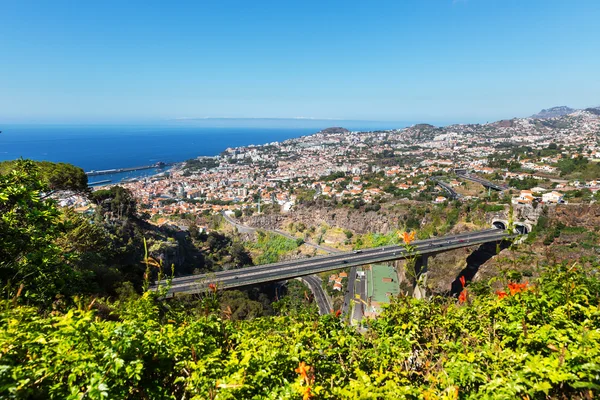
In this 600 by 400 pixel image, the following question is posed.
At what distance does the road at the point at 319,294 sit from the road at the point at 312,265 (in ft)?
7.46

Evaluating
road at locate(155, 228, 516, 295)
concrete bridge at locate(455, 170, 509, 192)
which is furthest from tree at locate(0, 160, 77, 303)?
concrete bridge at locate(455, 170, 509, 192)

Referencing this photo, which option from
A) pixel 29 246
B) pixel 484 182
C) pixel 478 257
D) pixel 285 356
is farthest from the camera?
pixel 484 182

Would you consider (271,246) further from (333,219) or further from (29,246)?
(29,246)

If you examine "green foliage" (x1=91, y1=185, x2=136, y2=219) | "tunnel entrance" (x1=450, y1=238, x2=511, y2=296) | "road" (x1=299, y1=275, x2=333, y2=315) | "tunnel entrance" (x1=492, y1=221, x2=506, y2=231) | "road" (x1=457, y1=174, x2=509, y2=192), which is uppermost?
"green foliage" (x1=91, y1=185, x2=136, y2=219)

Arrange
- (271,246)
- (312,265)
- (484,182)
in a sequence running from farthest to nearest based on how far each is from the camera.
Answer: (484,182) → (271,246) → (312,265)

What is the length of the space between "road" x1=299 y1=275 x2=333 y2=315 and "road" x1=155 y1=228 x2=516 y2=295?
2.27 metres

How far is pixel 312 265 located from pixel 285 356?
19.8 meters

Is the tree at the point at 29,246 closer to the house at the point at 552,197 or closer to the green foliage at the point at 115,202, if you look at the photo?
the green foliage at the point at 115,202

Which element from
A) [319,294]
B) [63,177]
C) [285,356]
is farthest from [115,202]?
[285,356]

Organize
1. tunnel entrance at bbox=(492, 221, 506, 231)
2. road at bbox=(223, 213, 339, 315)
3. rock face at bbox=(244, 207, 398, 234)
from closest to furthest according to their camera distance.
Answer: road at bbox=(223, 213, 339, 315), tunnel entrance at bbox=(492, 221, 506, 231), rock face at bbox=(244, 207, 398, 234)

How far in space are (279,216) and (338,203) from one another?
9426 millimetres

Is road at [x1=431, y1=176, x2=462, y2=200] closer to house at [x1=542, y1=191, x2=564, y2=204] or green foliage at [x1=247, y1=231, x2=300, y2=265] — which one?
house at [x1=542, y1=191, x2=564, y2=204]

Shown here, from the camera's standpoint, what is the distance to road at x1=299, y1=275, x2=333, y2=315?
22364 mm

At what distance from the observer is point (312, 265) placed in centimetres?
2156
